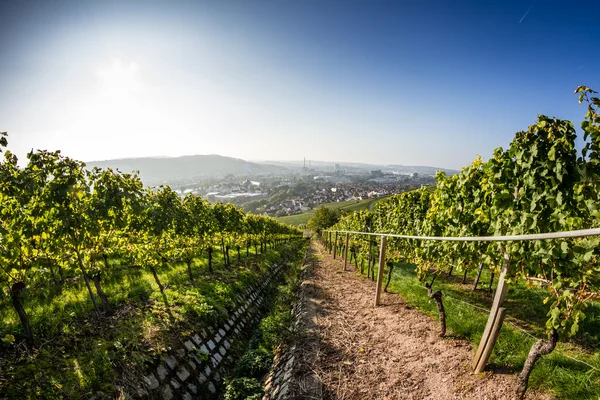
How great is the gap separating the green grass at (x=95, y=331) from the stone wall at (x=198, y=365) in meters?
0.33

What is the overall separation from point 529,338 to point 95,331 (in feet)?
31.7

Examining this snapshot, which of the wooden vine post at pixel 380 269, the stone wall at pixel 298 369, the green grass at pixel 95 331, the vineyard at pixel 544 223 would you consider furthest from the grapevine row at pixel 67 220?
the vineyard at pixel 544 223

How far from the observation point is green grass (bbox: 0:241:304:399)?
4.76m

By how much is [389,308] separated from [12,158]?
990 cm

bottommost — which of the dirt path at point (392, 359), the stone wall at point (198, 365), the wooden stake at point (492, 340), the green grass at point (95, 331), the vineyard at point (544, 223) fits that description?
the stone wall at point (198, 365)

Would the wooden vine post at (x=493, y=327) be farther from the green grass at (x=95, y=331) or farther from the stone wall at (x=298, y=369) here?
the green grass at (x=95, y=331)

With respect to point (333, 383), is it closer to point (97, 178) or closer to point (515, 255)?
point (515, 255)

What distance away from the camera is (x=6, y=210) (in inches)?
213

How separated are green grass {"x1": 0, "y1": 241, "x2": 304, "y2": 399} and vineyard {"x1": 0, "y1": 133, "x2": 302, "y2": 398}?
0.02 meters

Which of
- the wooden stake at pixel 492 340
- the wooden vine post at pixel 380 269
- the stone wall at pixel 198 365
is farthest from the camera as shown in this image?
the wooden vine post at pixel 380 269

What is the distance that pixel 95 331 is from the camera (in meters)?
6.54

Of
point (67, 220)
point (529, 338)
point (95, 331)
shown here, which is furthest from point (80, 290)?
point (529, 338)

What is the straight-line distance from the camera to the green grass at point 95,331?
4.76 metres

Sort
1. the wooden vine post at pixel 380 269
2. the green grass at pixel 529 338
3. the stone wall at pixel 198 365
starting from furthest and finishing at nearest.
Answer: the wooden vine post at pixel 380 269, the stone wall at pixel 198 365, the green grass at pixel 529 338
